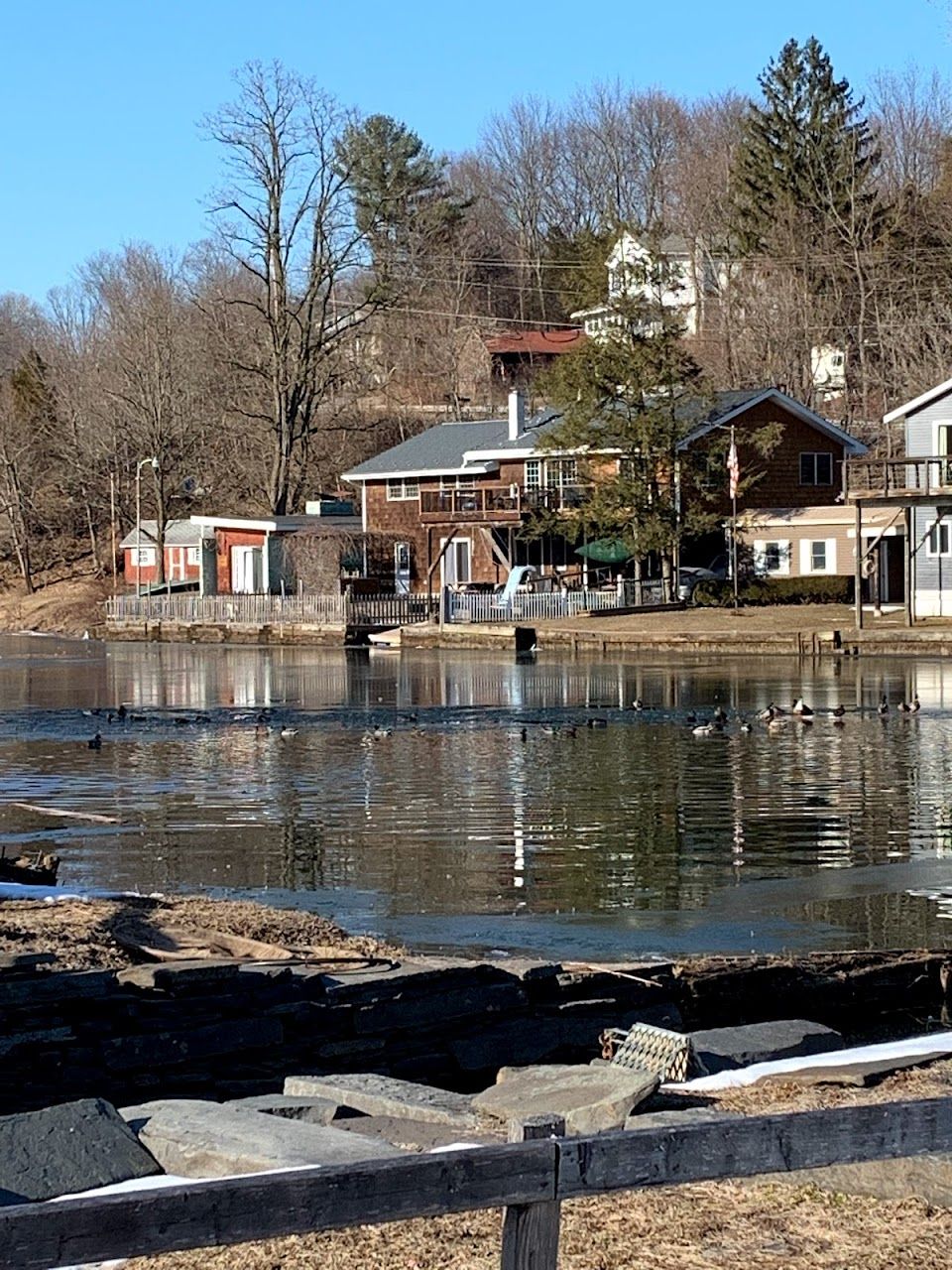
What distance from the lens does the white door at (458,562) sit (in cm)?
7619

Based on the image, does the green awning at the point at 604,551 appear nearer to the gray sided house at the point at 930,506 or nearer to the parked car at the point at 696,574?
the parked car at the point at 696,574

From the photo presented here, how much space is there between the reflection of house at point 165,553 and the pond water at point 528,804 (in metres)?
40.8

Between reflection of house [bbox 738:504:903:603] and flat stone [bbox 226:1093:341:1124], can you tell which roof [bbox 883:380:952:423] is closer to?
reflection of house [bbox 738:504:903:603]

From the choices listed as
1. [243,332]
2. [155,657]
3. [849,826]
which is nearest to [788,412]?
[155,657]

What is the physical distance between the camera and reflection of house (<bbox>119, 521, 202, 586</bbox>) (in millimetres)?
90625

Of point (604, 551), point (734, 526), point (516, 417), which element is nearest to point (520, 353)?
point (516, 417)

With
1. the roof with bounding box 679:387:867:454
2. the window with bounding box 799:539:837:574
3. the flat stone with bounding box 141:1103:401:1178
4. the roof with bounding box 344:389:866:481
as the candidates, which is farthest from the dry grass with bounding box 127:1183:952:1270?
the window with bounding box 799:539:837:574

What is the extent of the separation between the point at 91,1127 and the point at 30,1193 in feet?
1.54

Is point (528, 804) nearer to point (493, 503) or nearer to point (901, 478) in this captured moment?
point (901, 478)

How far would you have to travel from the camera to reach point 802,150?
91.9 m

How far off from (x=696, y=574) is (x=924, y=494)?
48.0ft

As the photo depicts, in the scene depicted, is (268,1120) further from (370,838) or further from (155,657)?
(155,657)

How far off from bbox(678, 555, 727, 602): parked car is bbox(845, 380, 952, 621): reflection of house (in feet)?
27.3

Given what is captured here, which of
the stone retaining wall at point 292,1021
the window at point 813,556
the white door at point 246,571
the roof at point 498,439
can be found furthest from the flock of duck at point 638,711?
the white door at point 246,571
